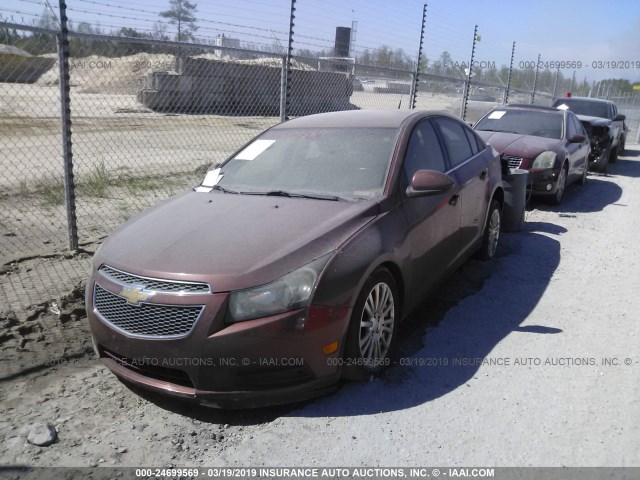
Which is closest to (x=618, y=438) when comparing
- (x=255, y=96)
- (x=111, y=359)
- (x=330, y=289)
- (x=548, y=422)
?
(x=548, y=422)

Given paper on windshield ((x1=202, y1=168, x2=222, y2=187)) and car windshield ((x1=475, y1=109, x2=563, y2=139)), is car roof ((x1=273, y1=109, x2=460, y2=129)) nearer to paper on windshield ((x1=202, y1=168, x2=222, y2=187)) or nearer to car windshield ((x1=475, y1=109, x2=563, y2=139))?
paper on windshield ((x1=202, y1=168, x2=222, y2=187))

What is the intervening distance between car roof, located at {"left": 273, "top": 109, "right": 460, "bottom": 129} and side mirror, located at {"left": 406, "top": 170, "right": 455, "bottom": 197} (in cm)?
61

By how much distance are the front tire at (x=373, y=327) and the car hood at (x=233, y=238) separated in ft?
1.19

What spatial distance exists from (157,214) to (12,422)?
5.03ft

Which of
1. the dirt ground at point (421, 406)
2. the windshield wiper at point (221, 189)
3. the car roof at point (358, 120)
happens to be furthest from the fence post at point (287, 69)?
the dirt ground at point (421, 406)

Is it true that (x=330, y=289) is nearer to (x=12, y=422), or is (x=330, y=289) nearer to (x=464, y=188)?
(x=12, y=422)

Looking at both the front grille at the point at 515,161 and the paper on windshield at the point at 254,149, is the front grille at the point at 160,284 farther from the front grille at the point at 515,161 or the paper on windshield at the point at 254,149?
the front grille at the point at 515,161

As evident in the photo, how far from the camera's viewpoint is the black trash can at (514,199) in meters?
7.02

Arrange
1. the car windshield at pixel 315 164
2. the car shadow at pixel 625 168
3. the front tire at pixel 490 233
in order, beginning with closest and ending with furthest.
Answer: the car windshield at pixel 315 164 < the front tire at pixel 490 233 < the car shadow at pixel 625 168

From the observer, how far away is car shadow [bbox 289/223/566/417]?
340 cm

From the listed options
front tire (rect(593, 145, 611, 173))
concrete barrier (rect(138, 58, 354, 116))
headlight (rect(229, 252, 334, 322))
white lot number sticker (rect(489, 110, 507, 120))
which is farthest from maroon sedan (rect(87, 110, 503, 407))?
concrete barrier (rect(138, 58, 354, 116))

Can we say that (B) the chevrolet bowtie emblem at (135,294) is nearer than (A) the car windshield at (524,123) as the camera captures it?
Yes

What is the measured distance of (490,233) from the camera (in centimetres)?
589

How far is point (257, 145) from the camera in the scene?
4727 millimetres
